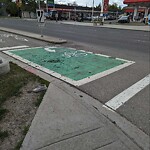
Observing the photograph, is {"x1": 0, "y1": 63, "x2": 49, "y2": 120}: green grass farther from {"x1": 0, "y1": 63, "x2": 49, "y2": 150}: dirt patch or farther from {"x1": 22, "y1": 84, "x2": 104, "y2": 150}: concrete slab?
{"x1": 22, "y1": 84, "x2": 104, "y2": 150}: concrete slab

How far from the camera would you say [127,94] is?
4.72 metres

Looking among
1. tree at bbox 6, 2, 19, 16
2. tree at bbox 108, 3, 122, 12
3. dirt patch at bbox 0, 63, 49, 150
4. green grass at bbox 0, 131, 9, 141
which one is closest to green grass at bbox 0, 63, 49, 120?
dirt patch at bbox 0, 63, 49, 150

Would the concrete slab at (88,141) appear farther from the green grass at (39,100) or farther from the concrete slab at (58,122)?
the green grass at (39,100)

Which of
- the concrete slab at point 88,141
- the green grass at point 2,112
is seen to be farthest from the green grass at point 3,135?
the concrete slab at point 88,141

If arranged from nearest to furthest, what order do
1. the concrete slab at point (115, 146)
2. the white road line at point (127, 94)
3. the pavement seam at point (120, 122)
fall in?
the concrete slab at point (115, 146)
the pavement seam at point (120, 122)
the white road line at point (127, 94)

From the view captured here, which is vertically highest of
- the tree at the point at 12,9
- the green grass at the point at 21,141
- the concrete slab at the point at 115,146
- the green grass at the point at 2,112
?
the tree at the point at 12,9

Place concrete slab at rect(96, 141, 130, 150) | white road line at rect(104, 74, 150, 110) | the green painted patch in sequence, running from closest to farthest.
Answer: concrete slab at rect(96, 141, 130, 150), white road line at rect(104, 74, 150, 110), the green painted patch

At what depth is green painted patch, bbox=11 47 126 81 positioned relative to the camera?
6.15m

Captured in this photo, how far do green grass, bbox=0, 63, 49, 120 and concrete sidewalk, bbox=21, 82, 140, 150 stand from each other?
30.5 inches

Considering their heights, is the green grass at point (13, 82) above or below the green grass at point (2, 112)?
above

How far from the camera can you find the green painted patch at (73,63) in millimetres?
6152

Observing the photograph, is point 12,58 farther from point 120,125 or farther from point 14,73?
point 120,125

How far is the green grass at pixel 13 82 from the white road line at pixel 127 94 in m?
1.84

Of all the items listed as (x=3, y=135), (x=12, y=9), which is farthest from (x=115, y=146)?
(x=12, y=9)
